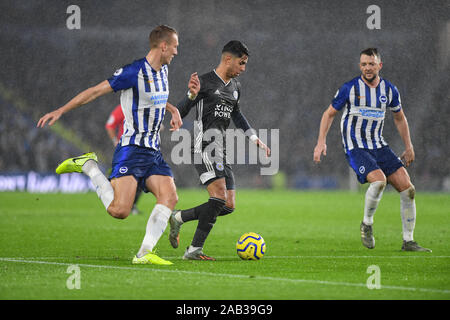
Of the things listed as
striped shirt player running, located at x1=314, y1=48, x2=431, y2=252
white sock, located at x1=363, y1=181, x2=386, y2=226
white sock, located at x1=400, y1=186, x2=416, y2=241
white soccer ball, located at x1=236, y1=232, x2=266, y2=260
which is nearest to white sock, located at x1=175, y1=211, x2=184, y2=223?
white soccer ball, located at x1=236, y1=232, x2=266, y2=260

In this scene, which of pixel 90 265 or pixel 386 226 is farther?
pixel 386 226

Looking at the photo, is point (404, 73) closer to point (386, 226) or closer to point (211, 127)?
point (386, 226)

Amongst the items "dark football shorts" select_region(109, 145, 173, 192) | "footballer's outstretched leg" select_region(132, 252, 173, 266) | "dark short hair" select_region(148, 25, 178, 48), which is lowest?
"footballer's outstretched leg" select_region(132, 252, 173, 266)

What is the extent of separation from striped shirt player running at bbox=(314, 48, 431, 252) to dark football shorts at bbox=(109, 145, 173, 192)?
8.35 feet

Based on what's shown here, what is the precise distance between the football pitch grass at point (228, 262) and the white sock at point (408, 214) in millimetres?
256

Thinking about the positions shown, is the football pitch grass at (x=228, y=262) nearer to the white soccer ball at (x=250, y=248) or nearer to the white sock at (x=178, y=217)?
the white soccer ball at (x=250, y=248)

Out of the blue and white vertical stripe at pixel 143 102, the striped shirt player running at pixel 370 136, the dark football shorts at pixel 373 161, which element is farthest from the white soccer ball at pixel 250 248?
the dark football shorts at pixel 373 161

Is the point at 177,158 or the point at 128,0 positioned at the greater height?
the point at 128,0

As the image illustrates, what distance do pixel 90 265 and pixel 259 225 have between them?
614 cm

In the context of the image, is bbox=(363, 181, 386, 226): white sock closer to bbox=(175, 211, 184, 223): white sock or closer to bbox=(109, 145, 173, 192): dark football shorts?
bbox=(175, 211, 184, 223): white sock

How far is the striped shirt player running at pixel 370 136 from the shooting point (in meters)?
8.81

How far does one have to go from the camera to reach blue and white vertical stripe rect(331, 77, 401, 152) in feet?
29.3
